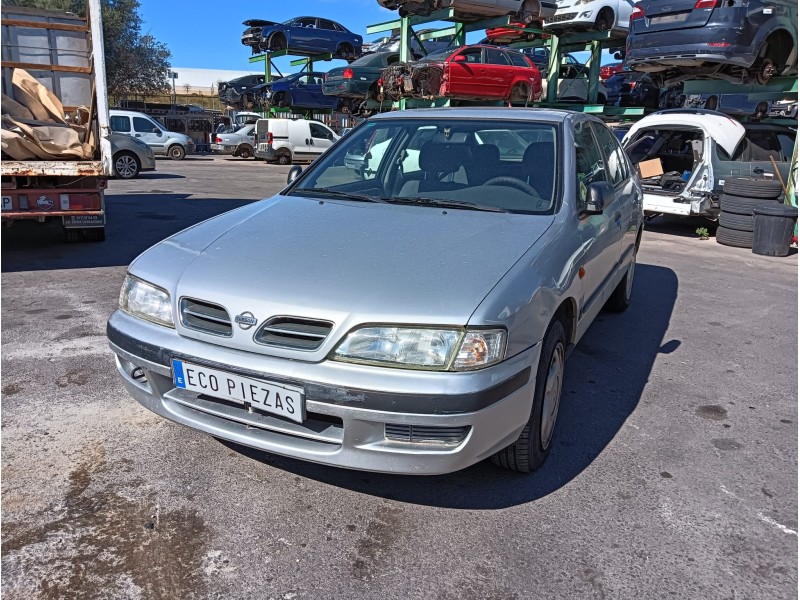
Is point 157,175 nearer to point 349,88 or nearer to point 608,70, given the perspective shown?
point 349,88

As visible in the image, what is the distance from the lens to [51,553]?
2230mm

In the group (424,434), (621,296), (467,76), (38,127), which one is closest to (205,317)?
(424,434)

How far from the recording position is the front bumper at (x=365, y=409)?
2164 mm

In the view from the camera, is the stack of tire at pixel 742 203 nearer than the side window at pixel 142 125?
Yes

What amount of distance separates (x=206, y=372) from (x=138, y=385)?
0.50 meters

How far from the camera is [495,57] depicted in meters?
14.4

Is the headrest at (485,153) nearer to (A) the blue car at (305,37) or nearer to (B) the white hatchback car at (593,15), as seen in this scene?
(B) the white hatchback car at (593,15)

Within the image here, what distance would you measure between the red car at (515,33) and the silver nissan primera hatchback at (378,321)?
45.4 ft

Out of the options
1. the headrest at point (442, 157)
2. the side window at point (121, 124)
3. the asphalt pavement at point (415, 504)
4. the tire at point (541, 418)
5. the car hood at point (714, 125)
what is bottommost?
the asphalt pavement at point (415, 504)

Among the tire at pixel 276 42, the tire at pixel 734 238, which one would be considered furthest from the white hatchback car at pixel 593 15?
the tire at pixel 276 42

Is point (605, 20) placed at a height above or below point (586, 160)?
above

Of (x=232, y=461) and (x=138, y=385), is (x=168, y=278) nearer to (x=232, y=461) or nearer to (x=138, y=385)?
(x=138, y=385)

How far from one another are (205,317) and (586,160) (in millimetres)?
2469

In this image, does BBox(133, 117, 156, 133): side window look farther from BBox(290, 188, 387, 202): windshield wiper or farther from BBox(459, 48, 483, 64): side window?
BBox(290, 188, 387, 202): windshield wiper
